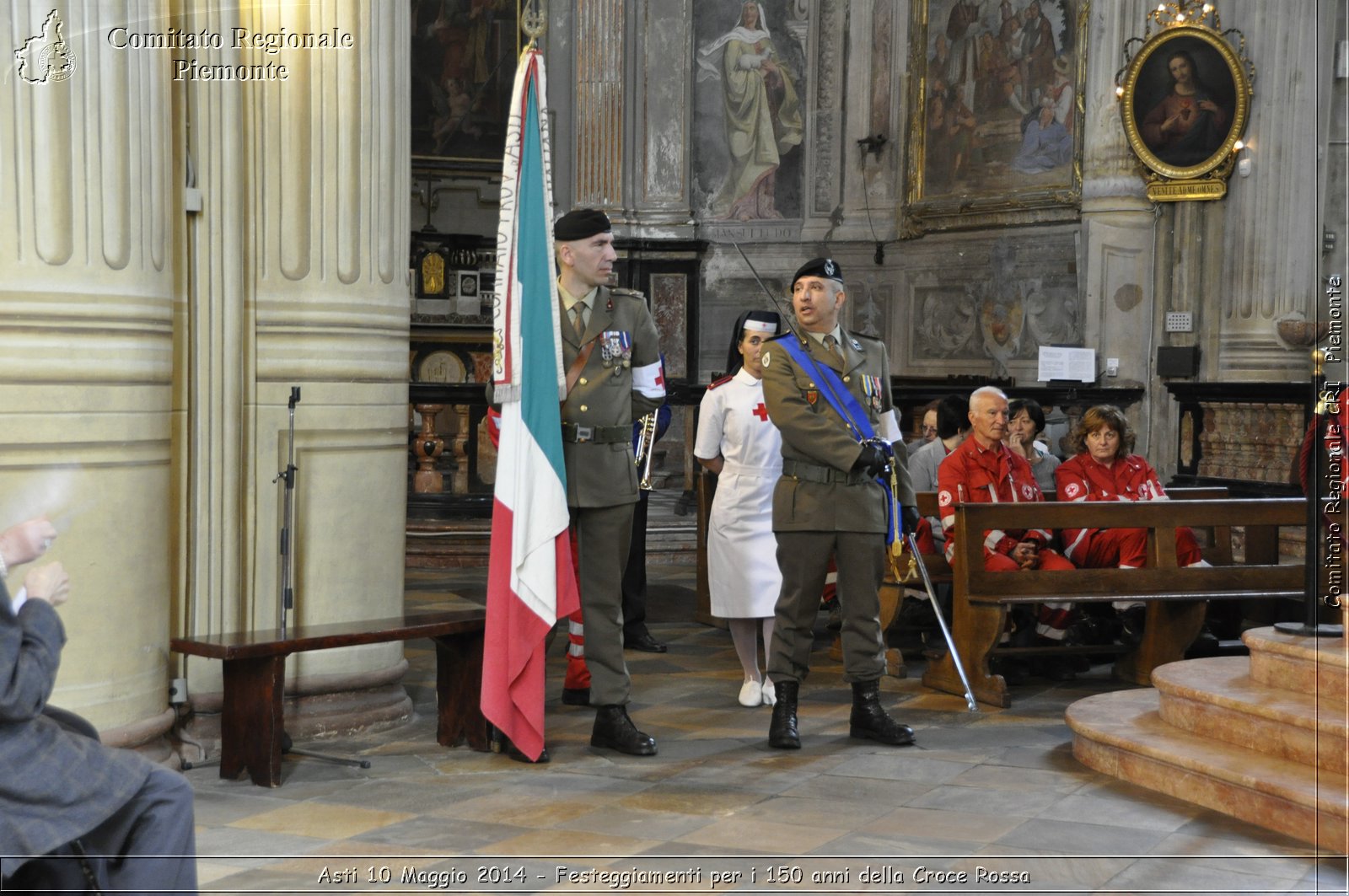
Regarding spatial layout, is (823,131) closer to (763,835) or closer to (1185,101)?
(1185,101)

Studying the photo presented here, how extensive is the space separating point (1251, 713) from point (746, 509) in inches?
95.2

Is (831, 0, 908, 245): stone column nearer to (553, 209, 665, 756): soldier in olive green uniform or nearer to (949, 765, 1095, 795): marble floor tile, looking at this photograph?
(553, 209, 665, 756): soldier in olive green uniform

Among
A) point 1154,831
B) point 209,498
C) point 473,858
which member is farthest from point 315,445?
point 1154,831

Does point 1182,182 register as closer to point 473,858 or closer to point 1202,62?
point 1202,62


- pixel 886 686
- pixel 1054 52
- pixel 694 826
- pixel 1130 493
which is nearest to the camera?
pixel 694 826

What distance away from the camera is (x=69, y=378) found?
197 inches

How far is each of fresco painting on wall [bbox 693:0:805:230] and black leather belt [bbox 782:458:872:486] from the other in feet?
35.5

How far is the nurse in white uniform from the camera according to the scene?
6703 mm

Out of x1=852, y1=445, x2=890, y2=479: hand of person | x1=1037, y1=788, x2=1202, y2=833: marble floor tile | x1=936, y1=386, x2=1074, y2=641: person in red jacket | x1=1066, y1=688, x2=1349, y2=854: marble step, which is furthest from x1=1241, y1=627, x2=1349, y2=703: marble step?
x1=936, y1=386, x2=1074, y2=641: person in red jacket

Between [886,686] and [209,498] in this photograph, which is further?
[886,686]

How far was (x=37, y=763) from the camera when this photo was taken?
9.56 feet

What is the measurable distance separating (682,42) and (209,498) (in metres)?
11.3

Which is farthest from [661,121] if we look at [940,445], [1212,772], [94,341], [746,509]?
[1212,772]

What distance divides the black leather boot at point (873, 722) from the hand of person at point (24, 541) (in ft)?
11.9
